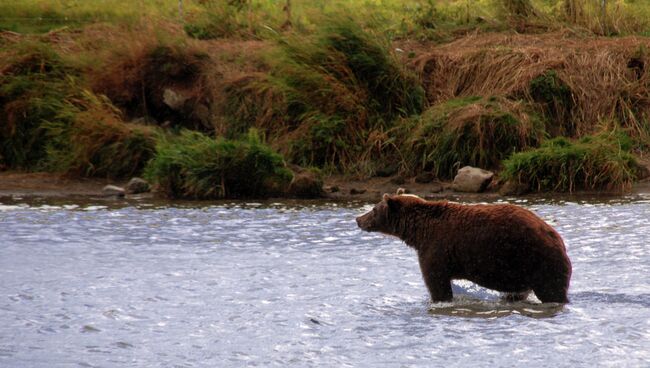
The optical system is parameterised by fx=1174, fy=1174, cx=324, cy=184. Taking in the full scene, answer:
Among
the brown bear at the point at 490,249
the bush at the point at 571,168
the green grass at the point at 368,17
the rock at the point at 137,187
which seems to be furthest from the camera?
the green grass at the point at 368,17

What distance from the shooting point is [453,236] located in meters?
9.77

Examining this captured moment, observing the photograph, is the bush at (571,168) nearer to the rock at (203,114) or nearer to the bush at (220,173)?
the bush at (220,173)

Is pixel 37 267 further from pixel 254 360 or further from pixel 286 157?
pixel 286 157

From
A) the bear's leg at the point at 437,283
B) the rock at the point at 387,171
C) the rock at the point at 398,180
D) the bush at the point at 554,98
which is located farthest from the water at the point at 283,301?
the bush at the point at 554,98

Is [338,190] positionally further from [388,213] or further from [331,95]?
[388,213]

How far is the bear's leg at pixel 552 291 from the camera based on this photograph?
9.34 meters

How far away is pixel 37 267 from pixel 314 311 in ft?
11.7

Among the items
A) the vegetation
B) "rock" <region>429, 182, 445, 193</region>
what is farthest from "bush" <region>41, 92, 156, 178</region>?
"rock" <region>429, 182, 445, 193</region>

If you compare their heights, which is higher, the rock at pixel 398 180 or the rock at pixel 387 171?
the rock at pixel 387 171

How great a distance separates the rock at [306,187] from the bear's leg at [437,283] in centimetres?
734

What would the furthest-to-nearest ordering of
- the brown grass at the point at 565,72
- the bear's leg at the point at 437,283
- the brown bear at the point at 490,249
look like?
the brown grass at the point at 565,72, the bear's leg at the point at 437,283, the brown bear at the point at 490,249

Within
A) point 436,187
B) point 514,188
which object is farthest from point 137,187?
point 514,188

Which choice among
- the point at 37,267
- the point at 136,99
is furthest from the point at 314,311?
the point at 136,99

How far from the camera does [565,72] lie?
1962cm
